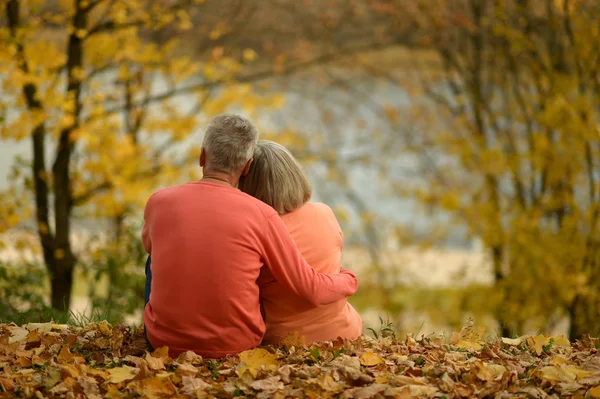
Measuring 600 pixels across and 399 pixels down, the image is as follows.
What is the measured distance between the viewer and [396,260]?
1343 centimetres

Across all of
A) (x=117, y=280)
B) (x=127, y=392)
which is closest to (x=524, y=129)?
(x=117, y=280)

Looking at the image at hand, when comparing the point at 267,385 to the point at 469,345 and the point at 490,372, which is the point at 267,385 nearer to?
the point at 490,372

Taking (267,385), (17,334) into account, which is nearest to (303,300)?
(267,385)

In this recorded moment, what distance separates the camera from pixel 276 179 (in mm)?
3477

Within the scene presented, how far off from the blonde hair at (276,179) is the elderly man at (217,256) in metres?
0.13

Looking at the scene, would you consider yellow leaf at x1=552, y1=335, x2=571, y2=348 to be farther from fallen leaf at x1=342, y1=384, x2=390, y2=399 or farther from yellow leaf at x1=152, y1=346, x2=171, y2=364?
yellow leaf at x1=152, y1=346, x2=171, y2=364

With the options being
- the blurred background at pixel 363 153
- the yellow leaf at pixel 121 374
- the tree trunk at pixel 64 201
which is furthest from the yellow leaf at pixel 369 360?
the tree trunk at pixel 64 201

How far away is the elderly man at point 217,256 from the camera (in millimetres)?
3252

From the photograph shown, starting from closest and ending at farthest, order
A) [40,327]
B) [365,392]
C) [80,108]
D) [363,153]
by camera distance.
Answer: [365,392]
[40,327]
[80,108]
[363,153]

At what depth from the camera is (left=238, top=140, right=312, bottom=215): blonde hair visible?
3482 mm

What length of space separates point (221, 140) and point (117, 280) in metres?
3.56

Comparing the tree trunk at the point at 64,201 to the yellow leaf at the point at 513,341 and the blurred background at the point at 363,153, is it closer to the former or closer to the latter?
the blurred background at the point at 363,153

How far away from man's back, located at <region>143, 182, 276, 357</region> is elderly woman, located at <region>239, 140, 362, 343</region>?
0.21 metres

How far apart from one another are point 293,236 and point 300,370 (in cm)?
67
